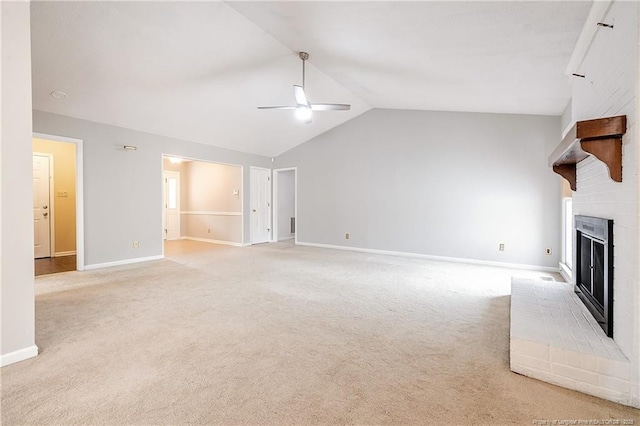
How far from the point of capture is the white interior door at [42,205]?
596 centimetres

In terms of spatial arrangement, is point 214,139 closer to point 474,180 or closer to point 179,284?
point 179,284

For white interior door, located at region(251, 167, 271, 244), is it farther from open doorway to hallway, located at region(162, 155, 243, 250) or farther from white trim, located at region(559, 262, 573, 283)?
white trim, located at region(559, 262, 573, 283)

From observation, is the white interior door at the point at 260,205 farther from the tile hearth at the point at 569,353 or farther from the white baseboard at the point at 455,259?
the tile hearth at the point at 569,353

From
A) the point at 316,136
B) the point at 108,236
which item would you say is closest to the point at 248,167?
the point at 316,136

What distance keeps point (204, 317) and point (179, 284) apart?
1.38m

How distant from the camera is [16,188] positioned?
1988 millimetres

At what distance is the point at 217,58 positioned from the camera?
12.6 ft

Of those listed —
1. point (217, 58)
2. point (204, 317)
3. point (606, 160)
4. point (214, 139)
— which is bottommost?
point (204, 317)

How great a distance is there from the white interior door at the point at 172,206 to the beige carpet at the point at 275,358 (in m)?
4.76

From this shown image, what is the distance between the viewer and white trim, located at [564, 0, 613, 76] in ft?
6.78

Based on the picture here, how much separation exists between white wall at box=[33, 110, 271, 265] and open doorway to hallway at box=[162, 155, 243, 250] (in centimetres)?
185

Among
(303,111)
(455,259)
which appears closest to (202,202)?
(303,111)

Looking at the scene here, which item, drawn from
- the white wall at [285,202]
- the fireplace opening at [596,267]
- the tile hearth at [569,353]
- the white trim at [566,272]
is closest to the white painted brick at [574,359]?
the tile hearth at [569,353]

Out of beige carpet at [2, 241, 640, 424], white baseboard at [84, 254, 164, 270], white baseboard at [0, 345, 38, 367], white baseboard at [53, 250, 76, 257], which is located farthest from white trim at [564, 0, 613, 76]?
white baseboard at [53, 250, 76, 257]
